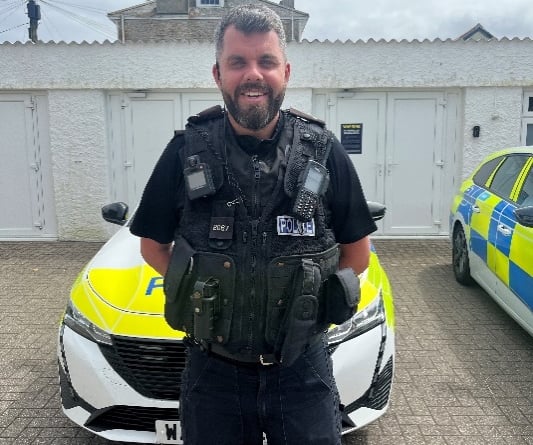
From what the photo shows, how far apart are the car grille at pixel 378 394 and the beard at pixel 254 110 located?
168cm

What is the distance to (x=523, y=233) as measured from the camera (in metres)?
4.37

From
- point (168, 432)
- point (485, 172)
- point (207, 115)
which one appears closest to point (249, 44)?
point (207, 115)

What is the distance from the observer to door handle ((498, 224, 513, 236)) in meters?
4.70

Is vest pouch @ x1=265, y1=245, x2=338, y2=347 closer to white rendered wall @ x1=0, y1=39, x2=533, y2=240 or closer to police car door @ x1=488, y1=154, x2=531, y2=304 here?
police car door @ x1=488, y1=154, x2=531, y2=304

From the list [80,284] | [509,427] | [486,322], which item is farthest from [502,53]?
[80,284]

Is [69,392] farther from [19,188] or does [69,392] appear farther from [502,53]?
[502,53]

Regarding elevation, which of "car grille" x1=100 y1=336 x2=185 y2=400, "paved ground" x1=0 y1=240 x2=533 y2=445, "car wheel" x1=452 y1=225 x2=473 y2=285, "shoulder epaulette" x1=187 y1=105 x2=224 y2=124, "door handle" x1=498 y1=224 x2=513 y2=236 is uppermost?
"shoulder epaulette" x1=187 y1=105 x2=224 y2=124

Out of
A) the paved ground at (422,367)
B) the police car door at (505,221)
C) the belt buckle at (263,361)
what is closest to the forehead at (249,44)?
the belt buckle at (263,361)

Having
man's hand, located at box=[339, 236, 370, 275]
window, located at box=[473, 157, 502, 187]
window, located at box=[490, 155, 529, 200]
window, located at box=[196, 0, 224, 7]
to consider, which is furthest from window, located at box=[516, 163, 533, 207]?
window, located at box=[196, 0, 224, 7]

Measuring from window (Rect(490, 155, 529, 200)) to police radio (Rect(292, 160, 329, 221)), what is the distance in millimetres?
3879

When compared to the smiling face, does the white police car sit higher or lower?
lower

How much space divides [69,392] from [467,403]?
2.47m

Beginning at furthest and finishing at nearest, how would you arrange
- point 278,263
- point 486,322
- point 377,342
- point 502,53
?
point 502,53
point 486,322
point 377,342
point 278,263

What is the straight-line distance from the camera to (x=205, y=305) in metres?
1.75
